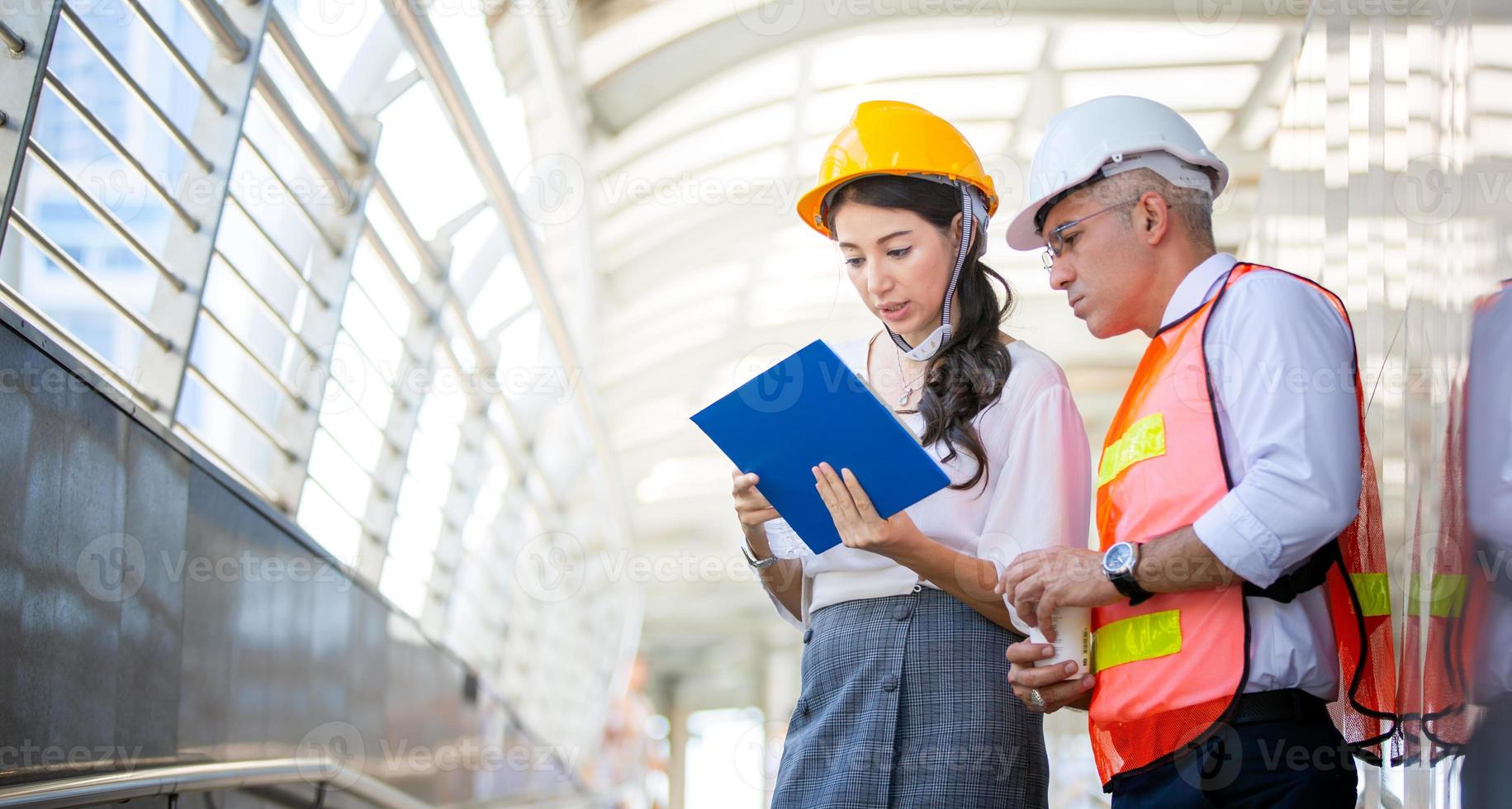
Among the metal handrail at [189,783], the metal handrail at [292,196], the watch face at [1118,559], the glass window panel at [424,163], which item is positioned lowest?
the metal handrail at [189,783]

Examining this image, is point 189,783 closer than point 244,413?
Yes

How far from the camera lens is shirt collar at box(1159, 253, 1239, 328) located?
2.55m

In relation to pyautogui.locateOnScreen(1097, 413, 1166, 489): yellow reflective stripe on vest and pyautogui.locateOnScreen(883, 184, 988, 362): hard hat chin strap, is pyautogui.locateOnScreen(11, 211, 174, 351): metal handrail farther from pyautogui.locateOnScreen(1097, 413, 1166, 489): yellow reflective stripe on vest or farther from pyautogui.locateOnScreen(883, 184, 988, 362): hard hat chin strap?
pyautogui.locateOnScreen(1097, 413, 1166, 489): yellow reflective stripe on vest

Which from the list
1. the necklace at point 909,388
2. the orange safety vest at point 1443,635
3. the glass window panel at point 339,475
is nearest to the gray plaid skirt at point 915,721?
the necklace at point 909,388

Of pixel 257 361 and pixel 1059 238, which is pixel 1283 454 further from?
pixel 257 361

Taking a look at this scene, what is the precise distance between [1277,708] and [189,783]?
3.01 metres

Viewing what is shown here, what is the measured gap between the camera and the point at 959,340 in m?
2.86

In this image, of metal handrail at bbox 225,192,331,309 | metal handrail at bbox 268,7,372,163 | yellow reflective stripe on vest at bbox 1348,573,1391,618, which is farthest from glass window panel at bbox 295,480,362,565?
yellow reflective stripe on vest at bbox 1348,573,1391,618

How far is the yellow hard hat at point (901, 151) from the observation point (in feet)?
9.49

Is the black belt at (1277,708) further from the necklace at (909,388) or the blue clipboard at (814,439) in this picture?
the necklace at (909,388)

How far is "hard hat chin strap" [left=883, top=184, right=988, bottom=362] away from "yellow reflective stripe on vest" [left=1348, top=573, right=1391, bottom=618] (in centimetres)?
87

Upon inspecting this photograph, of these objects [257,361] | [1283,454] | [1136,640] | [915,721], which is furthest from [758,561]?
[257,361]

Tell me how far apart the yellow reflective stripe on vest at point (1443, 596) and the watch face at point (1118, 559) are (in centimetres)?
48

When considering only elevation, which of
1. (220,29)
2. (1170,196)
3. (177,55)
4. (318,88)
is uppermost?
(318,88)
